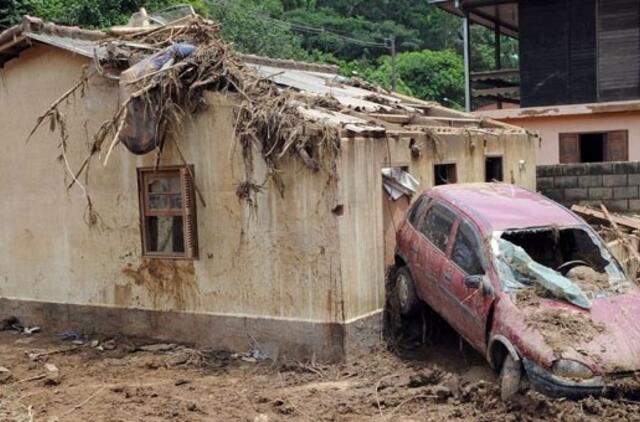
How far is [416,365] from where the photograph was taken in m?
8.93

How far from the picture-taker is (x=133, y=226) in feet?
36.3

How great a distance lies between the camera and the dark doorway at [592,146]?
20.4 meters

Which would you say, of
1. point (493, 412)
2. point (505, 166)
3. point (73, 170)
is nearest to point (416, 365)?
point (493, 412)

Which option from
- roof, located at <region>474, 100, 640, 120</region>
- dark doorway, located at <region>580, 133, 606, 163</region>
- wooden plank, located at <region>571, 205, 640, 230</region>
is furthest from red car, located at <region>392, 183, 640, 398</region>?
dark doorway, located at <region>580, 133, 606, 163</region>

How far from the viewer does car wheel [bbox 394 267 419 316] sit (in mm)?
9328

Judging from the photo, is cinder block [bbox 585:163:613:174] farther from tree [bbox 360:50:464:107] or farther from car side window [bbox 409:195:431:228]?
tree [bbox 360:50:464:107]

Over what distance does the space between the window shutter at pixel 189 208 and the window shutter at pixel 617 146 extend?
13.3m

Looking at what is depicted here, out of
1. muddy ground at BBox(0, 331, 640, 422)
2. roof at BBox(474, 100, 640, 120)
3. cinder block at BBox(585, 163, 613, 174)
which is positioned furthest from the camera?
roof at BBox(474, 100, 640, 120)

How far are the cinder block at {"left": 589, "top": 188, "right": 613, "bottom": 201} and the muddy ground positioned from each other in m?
5.91

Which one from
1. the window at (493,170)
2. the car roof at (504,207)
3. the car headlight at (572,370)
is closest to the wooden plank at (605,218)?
the window at (493,170)

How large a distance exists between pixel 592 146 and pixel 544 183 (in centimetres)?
707

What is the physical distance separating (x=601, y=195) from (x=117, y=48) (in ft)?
29.0

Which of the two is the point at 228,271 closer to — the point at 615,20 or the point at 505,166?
the point at 505,166

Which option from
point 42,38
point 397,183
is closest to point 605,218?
point 397,183
